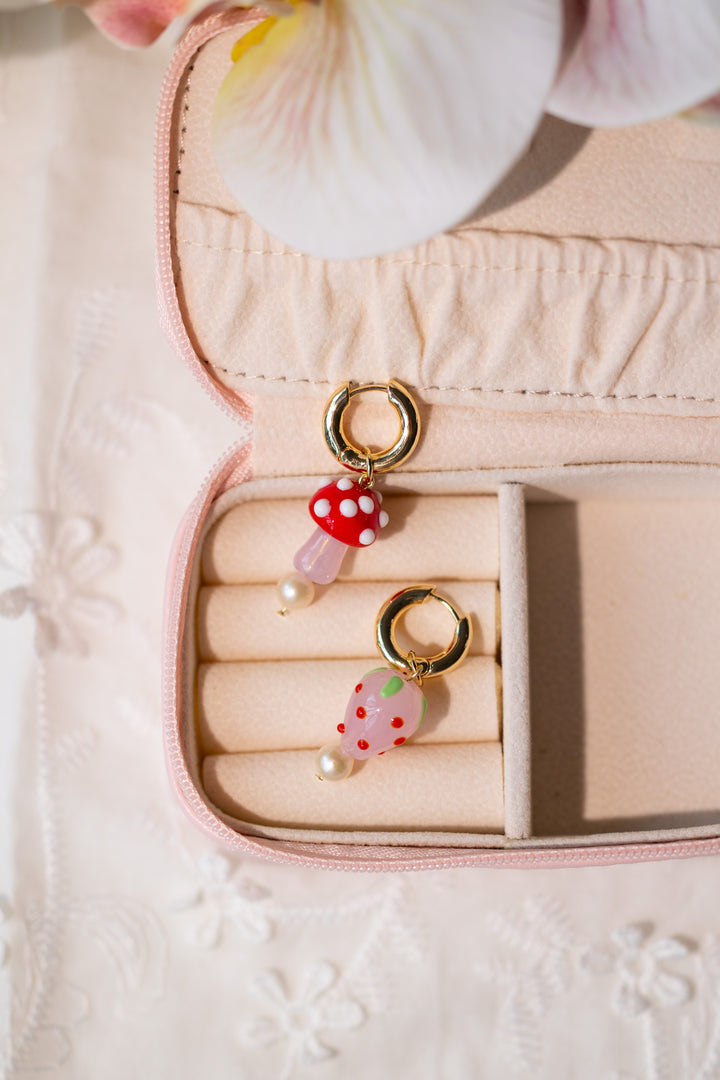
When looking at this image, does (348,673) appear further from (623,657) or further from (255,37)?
(255,37)

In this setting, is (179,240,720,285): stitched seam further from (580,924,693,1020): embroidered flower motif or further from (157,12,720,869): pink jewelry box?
(580,924,693,1020): embroidered flower motif

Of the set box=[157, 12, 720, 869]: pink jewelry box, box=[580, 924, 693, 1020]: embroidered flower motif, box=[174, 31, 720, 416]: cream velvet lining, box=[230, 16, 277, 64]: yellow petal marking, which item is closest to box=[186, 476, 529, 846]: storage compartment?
box=[157, 12, 720, 869]: pink jewelry box

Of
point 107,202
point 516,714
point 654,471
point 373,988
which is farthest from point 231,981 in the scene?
point 107,202

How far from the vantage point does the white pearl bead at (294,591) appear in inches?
28.7

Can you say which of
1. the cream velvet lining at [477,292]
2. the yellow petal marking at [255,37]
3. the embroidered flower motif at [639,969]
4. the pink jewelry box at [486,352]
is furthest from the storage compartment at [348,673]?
the yellow petal marking at [255,37]

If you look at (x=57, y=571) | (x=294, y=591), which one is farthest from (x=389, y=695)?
(x=57, y=571)

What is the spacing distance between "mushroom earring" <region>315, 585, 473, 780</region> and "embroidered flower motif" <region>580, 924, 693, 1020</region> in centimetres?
33

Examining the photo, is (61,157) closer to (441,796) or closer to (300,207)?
(300,207)

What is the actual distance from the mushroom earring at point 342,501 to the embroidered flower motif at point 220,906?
295 millimetres

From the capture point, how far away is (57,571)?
2.87 ft

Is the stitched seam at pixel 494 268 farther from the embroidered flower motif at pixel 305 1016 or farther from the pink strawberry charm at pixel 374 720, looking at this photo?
the embroidered flower motif at pixel 305 1016

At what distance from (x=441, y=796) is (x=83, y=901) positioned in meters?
0.38

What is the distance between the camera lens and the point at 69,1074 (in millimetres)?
823

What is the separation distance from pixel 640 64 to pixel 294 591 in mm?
458
